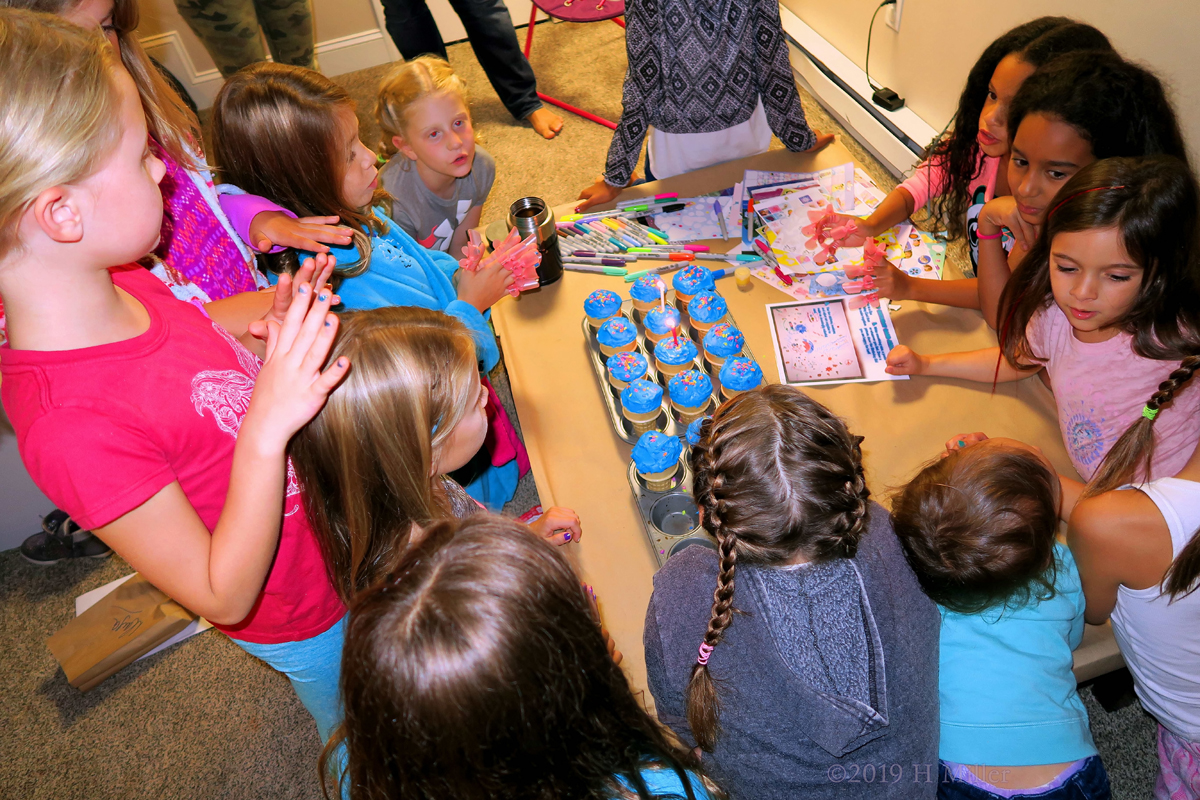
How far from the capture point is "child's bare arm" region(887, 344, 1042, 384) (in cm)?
129

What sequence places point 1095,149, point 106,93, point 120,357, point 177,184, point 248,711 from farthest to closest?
point 248,711 → point 1095,149 → point 177,184 → point 120,357 → point 106,93

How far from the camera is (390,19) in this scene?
2887mm

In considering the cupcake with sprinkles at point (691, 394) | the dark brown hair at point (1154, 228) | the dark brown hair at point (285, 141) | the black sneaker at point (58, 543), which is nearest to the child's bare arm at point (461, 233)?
the dark brown hair at point (285, 141)

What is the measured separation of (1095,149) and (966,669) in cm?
103

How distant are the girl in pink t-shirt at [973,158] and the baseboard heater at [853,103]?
2.51 feet

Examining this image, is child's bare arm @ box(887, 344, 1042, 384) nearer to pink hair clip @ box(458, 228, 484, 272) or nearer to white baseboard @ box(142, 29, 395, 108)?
pink hair clip @ box(458, 228, 484, 272)

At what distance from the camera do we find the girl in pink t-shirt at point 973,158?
4.82ft

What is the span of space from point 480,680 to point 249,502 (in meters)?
0.38

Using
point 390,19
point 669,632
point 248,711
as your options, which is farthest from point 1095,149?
point 390,19

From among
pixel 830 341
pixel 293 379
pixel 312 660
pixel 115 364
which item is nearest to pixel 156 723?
pixel 312 660

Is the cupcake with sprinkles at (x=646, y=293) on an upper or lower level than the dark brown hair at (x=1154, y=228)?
lower

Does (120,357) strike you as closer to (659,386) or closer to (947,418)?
(659,386)

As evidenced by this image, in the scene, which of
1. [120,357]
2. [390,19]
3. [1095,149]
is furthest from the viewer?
[390,19]

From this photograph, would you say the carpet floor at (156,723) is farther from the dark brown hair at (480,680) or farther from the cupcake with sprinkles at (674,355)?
the dark brown hair at (480,680)
